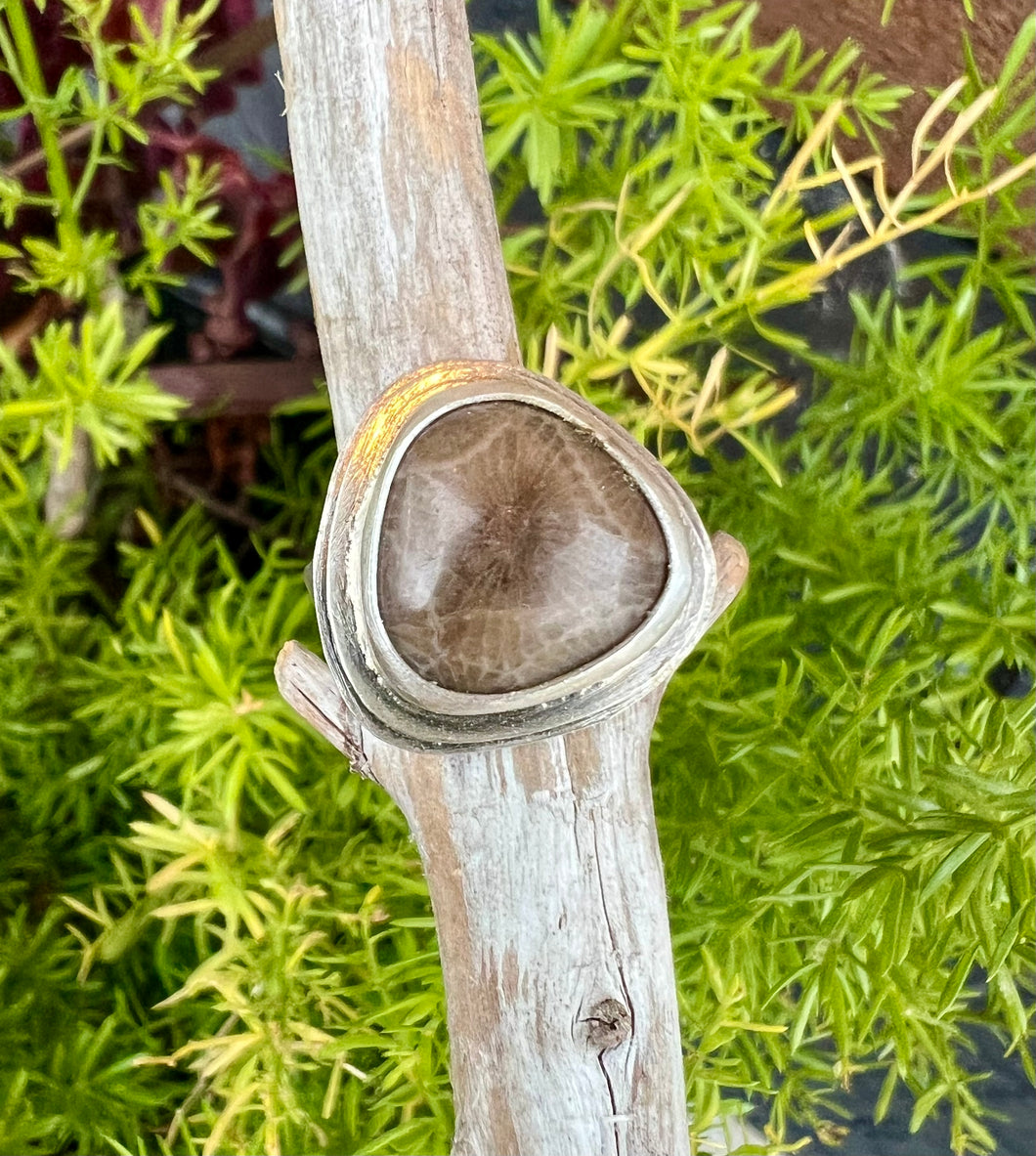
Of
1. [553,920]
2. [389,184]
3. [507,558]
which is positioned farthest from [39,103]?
[553,920]

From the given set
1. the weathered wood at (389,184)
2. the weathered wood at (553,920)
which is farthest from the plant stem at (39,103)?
the weathered wood at (553,920)

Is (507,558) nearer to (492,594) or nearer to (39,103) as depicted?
(492,594)

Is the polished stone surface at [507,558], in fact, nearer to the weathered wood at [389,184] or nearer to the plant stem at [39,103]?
the weathered wood at [389,184]

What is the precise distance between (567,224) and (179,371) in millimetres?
480

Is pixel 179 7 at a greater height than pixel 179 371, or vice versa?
pixel 179 7

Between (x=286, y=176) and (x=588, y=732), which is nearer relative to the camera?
(x=588, y=732)

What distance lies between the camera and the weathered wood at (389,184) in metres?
0.61

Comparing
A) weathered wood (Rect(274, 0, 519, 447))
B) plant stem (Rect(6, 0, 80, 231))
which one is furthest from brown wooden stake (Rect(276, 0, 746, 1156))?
plant stem (Rect(6, 0, 80, 231))

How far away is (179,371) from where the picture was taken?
3.39ft

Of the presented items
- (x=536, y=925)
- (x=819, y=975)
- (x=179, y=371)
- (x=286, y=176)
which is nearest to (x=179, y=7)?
(x=286, y=176)

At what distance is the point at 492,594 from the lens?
48cm

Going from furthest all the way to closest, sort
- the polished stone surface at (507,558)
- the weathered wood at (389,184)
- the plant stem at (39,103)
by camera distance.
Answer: the plant stem at (39,103) < the weathered wood at (389,184) < the polished stone surface at (507,558)

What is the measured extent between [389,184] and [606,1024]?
24.4 inches

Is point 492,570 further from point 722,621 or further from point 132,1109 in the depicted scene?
point 132,1109
